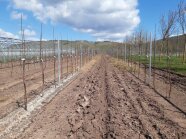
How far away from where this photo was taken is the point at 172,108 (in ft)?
32.6

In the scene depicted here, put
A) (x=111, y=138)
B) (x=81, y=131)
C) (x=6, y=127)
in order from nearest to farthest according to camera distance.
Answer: (x=111, y=138)
(x=81, y=131)
(x=6, y=127)

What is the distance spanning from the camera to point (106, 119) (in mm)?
8203

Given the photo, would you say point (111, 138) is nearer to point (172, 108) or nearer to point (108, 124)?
point (108, 124)

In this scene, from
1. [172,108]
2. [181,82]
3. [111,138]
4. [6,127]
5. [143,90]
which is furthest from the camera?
[181,82]

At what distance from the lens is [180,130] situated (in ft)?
23.8

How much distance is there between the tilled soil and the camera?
687 cm

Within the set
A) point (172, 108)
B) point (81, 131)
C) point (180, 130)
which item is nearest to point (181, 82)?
point (172, 108)

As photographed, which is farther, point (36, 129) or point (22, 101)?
point (22, 101)

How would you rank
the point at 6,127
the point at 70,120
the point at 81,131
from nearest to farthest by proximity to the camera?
the point at 81,131
the point at 6,127
the point at 70,120

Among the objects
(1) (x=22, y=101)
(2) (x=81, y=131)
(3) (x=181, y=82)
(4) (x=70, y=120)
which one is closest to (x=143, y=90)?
(3) (x=181, y=82)

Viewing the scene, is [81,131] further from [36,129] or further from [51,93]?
[51,93]

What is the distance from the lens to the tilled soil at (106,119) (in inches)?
271

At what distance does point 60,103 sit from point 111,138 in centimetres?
466

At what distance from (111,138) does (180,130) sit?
178 cm
